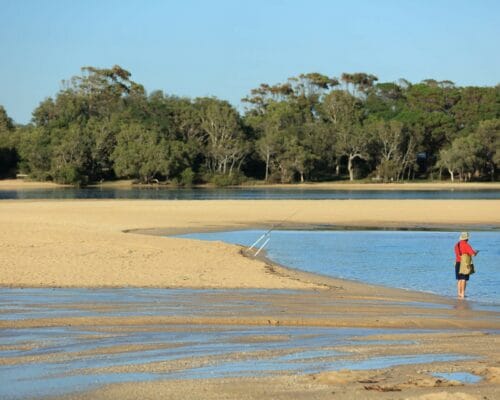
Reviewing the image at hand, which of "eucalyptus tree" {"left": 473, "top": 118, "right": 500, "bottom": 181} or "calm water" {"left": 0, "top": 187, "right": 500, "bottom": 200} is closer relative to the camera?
"calm water" {"left": 0, "top": 187, "right": 500, "bottom": 200}

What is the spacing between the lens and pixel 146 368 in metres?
8.11

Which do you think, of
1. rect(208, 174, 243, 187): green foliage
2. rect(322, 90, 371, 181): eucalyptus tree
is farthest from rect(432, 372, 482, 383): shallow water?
rect(322, 90, 371, 181): eucalyptus tree

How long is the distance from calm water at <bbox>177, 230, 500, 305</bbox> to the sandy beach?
130cm

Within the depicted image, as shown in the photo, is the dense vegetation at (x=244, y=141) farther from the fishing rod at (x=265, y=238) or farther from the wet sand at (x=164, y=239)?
the fishing rod at (x=265, y=238)

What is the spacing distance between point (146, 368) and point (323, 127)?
11112 centimetres

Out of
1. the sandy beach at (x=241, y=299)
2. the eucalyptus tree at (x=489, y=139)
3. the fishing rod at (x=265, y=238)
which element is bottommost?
the fishing rod at (x=265, y=238)

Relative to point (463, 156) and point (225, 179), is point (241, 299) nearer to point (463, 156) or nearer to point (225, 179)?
point (225, 179)

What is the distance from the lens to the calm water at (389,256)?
60.7 feet

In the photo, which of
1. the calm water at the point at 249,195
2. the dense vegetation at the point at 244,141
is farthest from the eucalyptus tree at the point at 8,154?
the calm water at the point at 249,195

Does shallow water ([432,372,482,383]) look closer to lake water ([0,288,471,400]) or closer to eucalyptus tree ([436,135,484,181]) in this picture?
lake water ([0,288,471,400])

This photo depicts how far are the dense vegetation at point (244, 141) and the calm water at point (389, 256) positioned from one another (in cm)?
7426

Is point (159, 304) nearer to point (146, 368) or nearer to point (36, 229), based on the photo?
point (146, 368)

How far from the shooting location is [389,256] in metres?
24.4

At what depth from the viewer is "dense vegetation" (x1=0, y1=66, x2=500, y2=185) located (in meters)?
107
